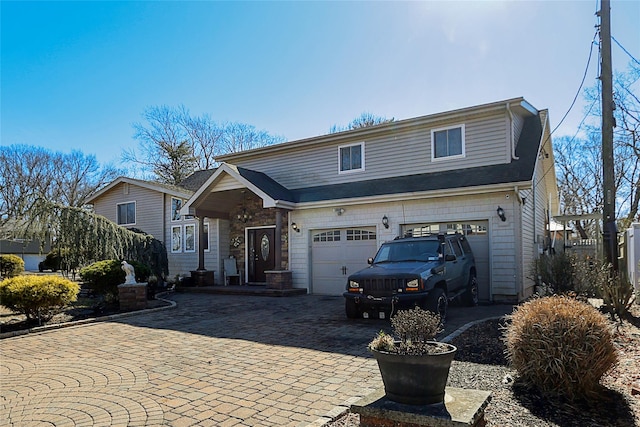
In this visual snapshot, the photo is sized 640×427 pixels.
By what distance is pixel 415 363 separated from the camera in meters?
3.23

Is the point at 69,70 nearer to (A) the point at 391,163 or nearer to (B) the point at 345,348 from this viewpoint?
(A) the point at 391,163

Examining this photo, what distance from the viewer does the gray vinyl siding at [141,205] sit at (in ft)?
66.1

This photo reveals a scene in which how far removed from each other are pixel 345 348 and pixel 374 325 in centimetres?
186

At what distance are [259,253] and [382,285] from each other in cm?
957

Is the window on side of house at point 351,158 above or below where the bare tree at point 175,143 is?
below

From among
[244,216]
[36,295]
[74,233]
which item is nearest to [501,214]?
[244,216]

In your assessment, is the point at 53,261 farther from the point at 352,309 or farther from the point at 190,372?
the point at 190,372

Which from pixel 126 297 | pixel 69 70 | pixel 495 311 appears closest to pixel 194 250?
pixel 126 297

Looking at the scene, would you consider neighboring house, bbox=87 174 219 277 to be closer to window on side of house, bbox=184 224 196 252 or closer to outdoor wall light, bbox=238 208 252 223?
window on side of house, bbox=184 224 196 252

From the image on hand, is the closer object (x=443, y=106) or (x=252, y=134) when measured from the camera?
(x=443, y=106)

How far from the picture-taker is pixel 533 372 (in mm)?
4363

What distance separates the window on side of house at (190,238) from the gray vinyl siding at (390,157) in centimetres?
368

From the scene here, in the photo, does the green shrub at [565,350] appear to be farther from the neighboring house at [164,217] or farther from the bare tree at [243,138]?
the bare tree at [243,138]

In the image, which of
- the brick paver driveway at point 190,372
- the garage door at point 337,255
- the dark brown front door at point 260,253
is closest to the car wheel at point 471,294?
the brick paver driveway at point 190,372
